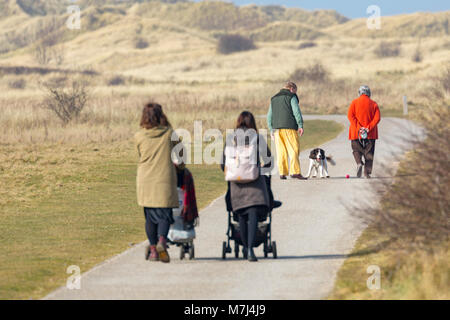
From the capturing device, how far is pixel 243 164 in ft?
35.3

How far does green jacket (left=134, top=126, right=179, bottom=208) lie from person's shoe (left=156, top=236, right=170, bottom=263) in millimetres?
430

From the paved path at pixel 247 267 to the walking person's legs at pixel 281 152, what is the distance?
302 cm

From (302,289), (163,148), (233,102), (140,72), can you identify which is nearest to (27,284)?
(163,148)

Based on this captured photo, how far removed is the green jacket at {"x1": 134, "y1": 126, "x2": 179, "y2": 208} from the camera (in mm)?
10711

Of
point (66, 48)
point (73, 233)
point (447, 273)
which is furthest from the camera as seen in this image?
point (66, 48)

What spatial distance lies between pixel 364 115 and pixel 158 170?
8.62 metres

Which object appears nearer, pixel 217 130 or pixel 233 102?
pixel 217 130

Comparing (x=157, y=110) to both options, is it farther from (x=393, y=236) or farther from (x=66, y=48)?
(x=66, y=48)

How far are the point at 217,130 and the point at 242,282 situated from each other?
24225 mm

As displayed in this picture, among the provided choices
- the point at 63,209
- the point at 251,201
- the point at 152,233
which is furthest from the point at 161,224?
the point at 63,209

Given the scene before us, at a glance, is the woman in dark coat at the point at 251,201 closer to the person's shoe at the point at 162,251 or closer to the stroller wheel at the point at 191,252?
the stroller wheel at the point at 191,252

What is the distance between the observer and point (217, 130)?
33750 millimetres

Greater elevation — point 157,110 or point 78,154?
point 157,110

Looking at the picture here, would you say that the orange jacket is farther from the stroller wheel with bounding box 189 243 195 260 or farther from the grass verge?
the stroller wheel with bounding box 189 243 195 260
